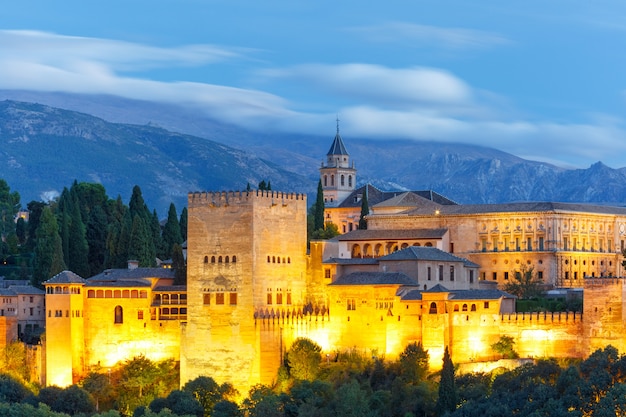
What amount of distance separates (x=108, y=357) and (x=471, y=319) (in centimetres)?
1657

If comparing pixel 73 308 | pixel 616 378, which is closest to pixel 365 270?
pixel 73 308

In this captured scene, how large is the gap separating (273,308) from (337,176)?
48.9 m

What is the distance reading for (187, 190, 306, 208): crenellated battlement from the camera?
64438mm

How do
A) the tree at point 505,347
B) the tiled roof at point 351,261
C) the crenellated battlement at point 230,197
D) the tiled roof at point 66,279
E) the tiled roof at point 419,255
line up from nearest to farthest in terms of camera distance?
the tree at point 505,347 → the crenellated battlement at point 230,197 → the tiled roof at point 66,279 → the tiled roof at point 419,255 → the tiled roof at point 351,261

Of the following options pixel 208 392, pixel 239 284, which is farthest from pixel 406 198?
pixel 208 392

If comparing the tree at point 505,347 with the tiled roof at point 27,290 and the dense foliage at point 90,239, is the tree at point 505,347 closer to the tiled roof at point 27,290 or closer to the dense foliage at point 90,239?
the dense foliage at point 90,239

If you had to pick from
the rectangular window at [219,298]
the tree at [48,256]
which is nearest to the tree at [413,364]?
the rectangular window at [219,298]

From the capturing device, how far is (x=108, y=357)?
215 ft

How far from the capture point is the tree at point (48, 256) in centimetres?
7612

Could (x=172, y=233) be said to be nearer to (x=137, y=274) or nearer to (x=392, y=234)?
(x=392, y=234)

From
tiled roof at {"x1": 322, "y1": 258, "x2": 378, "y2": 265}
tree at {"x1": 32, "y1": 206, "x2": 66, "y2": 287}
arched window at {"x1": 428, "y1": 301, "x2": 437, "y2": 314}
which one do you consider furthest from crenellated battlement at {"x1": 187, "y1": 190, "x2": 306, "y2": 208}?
tree at {"x1": 32, "y1": 206, "x2": 66, "y2": 287}

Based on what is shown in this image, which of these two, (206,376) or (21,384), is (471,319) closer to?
(206,376)

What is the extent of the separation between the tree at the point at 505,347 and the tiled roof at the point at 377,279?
4957mm

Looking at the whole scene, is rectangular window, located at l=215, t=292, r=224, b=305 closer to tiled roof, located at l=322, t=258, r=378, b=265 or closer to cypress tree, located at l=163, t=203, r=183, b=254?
tiled roof, located at l=322, t=258, r=378, b=265
